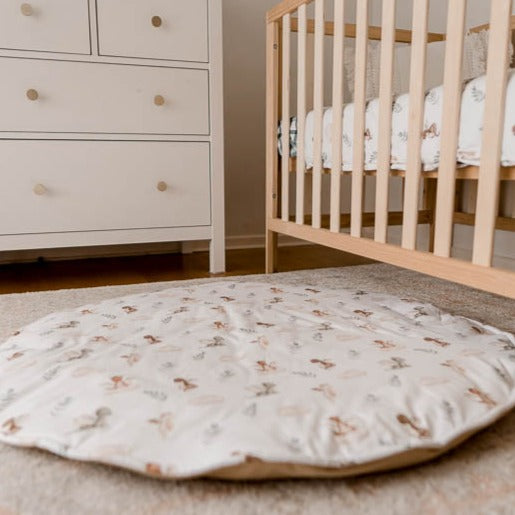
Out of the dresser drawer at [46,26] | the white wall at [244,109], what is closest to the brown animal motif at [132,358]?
the dresser drawer at [46,26]

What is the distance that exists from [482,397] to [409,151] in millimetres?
530

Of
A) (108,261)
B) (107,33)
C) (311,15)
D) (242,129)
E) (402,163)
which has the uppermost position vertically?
(311,15)

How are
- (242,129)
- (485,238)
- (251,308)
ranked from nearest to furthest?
(485,238) → (251,308) → (242,129)

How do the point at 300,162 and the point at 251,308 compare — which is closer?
the point at 251,308

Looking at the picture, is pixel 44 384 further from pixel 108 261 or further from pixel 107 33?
pixel 108 261

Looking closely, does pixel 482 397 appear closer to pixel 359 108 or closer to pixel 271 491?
pixel 271 491

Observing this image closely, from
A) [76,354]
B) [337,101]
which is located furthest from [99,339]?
[337,101]

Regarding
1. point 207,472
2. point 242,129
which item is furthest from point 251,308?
point 242,129

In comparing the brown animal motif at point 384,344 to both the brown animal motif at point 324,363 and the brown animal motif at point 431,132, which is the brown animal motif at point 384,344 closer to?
the brown animal motif at point 324,363

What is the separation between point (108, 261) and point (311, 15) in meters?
1.31

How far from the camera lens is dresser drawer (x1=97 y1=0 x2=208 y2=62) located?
4.83ft

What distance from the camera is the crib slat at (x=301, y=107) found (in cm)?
140

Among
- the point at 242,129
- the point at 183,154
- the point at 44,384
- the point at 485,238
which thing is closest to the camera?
the point at 44,384

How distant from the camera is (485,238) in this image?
842 millimetres
